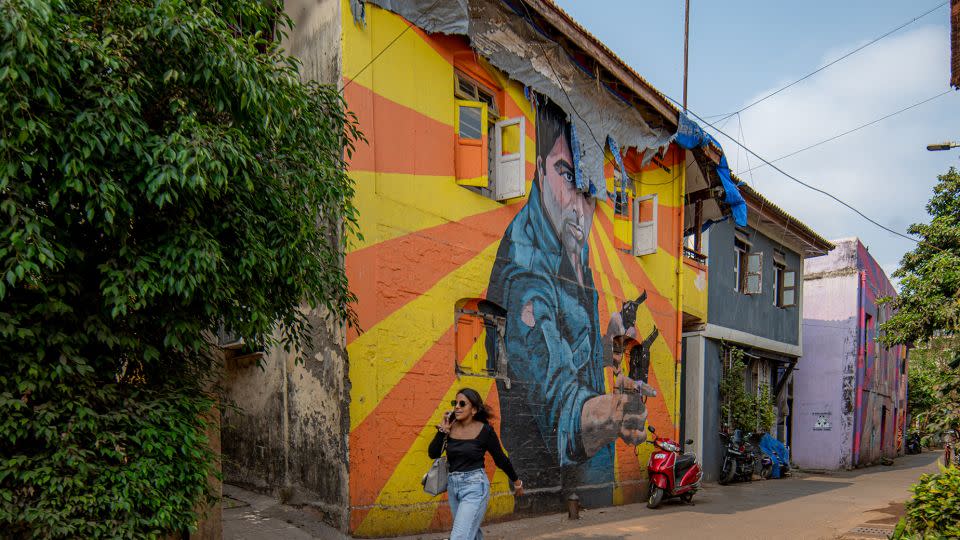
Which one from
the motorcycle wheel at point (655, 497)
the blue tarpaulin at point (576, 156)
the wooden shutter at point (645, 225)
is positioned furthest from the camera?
the wooden shutter at point (645, 225)

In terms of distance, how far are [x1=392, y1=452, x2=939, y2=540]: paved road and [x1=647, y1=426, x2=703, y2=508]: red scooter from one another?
0.87 ft

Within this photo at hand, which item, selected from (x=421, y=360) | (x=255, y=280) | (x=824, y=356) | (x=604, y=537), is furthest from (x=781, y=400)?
(x=255, y=280)

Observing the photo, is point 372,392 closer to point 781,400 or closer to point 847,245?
point 781,400

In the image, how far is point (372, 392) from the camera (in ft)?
23.5

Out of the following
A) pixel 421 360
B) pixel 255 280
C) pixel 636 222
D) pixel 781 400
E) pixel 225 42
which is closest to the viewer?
pixel 225 42

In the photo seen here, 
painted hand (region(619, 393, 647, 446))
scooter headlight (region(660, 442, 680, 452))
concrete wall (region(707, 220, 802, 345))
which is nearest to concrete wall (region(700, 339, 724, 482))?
concrete wall (region(707, 220, 802, 345))

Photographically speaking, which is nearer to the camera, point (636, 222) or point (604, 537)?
point (604, 537)

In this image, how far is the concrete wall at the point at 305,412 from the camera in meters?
6.92

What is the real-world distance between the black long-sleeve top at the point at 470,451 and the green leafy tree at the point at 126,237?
1667 mm

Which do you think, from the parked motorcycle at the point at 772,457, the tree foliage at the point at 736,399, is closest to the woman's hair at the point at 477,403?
the tree foliage at the point at 736,399

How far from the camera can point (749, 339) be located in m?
17.8

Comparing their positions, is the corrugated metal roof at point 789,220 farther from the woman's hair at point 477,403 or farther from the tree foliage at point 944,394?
the woman's hair at point 477,403

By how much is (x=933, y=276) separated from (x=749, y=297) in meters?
5.54

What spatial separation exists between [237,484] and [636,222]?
27.3ft
